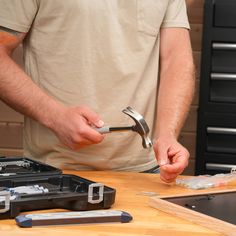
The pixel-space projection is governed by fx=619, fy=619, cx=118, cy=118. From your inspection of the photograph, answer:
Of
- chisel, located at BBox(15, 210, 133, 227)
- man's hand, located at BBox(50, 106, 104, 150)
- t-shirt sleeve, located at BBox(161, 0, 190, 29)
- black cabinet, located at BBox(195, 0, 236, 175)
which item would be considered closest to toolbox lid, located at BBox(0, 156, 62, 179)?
man's hand, located at BBox(50, 106, 104, 150)

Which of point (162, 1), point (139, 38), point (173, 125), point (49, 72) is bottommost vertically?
point (173, 125)

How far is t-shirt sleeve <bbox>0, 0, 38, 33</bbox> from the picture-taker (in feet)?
5.40

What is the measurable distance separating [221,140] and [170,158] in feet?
3.57

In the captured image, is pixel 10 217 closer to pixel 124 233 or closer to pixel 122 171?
pixel 124 233

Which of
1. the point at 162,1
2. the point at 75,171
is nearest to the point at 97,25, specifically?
the point at 162,1

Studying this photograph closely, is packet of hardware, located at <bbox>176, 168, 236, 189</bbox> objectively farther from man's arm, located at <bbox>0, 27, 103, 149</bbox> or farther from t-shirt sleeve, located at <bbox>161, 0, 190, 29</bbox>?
t-shirt sleeve, located at <bbox>161, 0, 190, 29</bbox>

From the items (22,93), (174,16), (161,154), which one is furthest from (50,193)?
(174,16)

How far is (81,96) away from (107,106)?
0.08 meters

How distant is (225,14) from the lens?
2.44 meters

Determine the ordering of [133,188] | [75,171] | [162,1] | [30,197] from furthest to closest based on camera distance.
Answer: [162,1] → [75,171] → [133,188] → [30,197]

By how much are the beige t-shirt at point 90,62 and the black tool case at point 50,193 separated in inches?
12.5

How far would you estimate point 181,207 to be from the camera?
120 cm

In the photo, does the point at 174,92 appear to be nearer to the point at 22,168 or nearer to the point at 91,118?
the point at 91,118

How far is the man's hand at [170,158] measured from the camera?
1.46 meters
